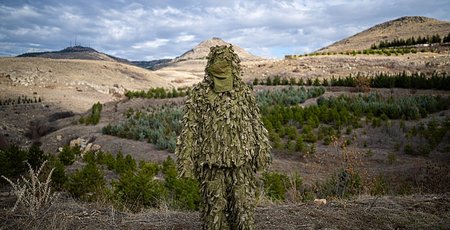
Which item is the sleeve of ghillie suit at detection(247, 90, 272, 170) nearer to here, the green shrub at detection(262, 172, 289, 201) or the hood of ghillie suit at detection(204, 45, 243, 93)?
the hood of ghillie suit at detection(204, 45, 243, 93)

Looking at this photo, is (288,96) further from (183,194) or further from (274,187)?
(183,194)

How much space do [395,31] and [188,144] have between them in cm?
8051

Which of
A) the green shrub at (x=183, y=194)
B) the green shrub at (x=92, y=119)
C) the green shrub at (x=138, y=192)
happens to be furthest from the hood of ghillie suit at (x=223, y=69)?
the green shrub at (x=92, y=119)

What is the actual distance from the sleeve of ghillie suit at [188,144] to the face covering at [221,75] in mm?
337

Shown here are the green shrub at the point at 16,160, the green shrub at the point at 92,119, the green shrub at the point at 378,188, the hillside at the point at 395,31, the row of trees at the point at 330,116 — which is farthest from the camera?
the hillside at the point at 395,31

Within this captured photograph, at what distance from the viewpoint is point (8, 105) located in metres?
21.1

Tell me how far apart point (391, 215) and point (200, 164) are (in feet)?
10.7

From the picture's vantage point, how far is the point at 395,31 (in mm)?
73062

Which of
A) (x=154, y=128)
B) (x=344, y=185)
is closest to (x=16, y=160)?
(x=154, y=128)

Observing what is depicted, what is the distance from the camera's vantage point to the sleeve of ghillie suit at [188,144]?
133 inches

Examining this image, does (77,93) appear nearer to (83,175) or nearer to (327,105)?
(327,105)

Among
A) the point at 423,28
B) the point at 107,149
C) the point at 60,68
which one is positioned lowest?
the point at 107,149

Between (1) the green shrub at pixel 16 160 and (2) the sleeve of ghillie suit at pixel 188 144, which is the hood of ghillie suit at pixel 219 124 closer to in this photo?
(2) the sleeve of ghillie suit at pixel 188 144

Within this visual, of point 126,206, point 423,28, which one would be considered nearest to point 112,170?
point 126,206
